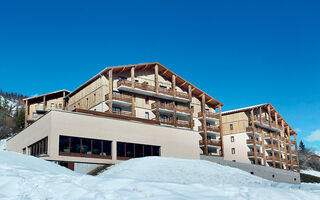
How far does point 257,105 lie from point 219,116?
10.8m

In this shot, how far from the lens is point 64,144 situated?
28.6 metres

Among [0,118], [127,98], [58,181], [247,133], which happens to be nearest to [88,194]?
[58,181]

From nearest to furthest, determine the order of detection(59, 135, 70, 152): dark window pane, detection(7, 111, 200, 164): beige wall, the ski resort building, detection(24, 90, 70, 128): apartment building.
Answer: detection(59, 135, 70, 152): dark window pane
detection(7, 111, 200, 164): beige wall
the ski resort building
detection(24, 90, 70, 128): apartment building

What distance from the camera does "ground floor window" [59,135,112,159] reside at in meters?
28.6

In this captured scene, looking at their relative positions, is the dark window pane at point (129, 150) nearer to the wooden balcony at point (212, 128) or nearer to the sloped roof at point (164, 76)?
the sloped roof at point (164, 76)

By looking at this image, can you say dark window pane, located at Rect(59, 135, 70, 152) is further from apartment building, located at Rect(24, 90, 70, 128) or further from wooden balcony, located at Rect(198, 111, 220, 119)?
apartment building, located at Rect(24, 90, 70, 128)

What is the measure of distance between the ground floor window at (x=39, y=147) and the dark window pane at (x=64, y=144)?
1.23m

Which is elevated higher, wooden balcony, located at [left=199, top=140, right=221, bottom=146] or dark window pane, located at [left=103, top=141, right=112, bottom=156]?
wooden balcony, located at [left=199, top=140, right=221, bottom=146]

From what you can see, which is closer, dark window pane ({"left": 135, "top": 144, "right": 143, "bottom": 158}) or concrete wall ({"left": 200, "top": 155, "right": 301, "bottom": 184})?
dark window pane ({"left": 135, "top": 144, "right": 143, "bottom": 158})

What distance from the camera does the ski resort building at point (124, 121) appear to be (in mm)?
29234

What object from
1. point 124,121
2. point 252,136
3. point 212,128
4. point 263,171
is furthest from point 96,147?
point 252,136

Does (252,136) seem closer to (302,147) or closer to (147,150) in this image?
(147,150)

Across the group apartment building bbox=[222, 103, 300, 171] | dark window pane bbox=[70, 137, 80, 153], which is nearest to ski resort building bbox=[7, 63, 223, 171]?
dark window pane bbox=[70, 137, 80, 153]

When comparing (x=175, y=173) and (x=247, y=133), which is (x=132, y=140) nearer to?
(x=175, y=173)
